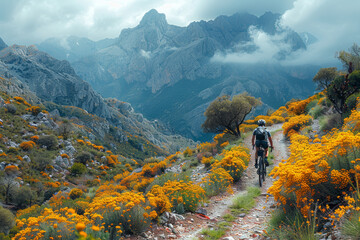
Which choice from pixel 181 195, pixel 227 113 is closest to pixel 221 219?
pixel 181 195

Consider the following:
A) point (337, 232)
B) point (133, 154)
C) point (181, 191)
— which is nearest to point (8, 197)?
point (181, 191)

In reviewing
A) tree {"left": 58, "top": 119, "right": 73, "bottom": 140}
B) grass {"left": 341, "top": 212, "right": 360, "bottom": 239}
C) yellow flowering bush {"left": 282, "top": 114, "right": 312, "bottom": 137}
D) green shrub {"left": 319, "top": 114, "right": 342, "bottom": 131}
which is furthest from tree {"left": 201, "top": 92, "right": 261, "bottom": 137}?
tree {"left": 58, "top": 119, "right": 73, "bottom": 140}

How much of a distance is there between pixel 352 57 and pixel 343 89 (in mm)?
23930

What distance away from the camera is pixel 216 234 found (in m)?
5.80

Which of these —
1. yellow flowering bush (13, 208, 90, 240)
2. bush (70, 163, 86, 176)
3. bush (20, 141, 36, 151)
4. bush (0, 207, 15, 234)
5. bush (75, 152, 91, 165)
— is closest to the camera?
yellow flowering bush (13, 208, 90, 240)

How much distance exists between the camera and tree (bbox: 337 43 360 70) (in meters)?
32.2

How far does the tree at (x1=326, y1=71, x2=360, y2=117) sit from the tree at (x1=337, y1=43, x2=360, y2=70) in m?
16.0

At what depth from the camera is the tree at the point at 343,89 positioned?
17.0m

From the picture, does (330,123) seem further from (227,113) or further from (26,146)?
(26,146)

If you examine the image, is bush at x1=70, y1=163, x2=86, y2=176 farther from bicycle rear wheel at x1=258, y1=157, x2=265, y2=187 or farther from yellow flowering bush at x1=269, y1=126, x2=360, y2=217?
yellow flowering bush at x1=269, y1=126, x2=360, y2=217

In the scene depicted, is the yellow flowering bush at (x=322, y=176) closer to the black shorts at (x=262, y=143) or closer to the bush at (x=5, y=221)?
the black shorts at (x=262, y=143)

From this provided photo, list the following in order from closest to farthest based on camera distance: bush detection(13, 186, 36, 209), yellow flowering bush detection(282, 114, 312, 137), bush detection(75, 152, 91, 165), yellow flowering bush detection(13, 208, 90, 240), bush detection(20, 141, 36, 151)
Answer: yellow flowering bush detection(13, 208, 90, 240) → yellow flowering bush detection(282, 114, 312, 137) → bush detection(13, 186, 36, 209) → bush detection(20, 141, 36, 151) → bush detection(75, 152, 91, 165)

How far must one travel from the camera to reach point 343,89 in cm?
1678

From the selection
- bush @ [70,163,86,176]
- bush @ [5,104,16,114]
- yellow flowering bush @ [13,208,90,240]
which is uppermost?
bush @ [5,104,16,114]
